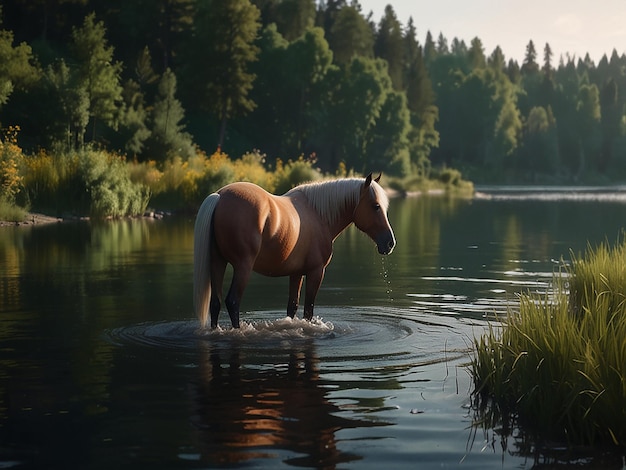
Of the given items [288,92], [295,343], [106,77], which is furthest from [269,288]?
[288,92]

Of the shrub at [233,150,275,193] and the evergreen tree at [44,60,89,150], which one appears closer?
the shrub at [233,150,275,193]

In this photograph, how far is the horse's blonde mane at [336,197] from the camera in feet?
41.1

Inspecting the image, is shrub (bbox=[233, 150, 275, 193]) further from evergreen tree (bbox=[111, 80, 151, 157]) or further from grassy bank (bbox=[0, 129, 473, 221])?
evergreen tree (bbox=[111, 80, 151, 157])

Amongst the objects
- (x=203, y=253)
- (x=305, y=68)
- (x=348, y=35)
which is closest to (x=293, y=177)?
(x=203, y=253)

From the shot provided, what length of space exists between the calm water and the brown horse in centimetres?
50

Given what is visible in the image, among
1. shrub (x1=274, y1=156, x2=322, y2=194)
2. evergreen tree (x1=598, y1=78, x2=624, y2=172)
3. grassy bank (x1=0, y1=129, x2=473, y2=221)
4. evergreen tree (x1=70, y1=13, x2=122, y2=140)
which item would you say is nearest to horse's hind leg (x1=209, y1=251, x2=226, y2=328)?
grassy bank (x1=0, y1=129, x2=473, y2=221)

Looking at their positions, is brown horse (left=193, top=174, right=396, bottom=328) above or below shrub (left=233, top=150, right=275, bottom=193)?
below

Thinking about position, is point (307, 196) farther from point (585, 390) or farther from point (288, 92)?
point (288, 92)

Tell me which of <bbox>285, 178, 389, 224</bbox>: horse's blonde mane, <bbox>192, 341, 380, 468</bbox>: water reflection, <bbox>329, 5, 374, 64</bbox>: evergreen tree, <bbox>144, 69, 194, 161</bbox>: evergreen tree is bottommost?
<bbox>192, 341, 380, 468</bbox>: water reflection

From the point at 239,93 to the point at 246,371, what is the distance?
241 feet

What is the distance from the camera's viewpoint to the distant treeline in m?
51.9

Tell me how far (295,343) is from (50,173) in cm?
2580

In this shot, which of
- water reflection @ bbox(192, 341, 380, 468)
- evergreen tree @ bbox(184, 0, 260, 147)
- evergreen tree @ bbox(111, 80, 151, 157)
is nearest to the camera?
water reflection @ bbox(192, 341, 380, 468)

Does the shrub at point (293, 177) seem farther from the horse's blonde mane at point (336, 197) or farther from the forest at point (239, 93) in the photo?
the horse's blonde mane at point (336, 197)
